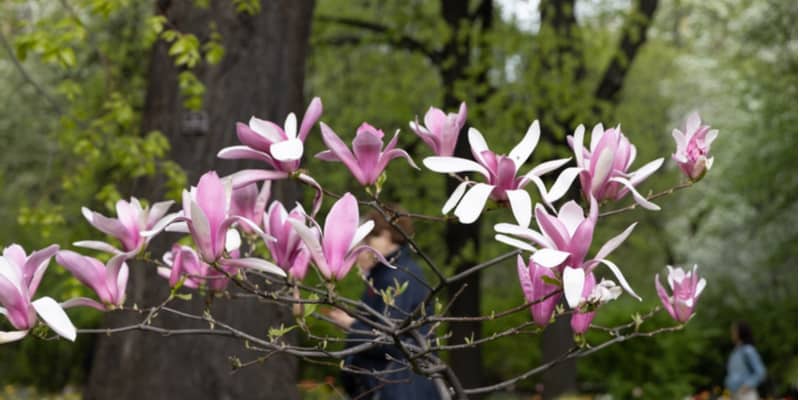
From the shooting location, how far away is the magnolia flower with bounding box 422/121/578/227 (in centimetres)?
A: 210

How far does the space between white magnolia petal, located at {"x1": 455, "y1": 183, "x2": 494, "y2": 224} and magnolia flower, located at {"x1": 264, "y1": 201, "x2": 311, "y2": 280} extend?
14.1 inches

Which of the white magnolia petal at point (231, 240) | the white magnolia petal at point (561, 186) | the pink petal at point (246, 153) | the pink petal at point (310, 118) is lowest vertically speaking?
the white magnolia petal at point (231, 240)

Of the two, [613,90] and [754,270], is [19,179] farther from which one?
[754,270]

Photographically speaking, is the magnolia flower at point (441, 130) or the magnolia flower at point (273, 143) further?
the magnolia flower at point (441, 130)

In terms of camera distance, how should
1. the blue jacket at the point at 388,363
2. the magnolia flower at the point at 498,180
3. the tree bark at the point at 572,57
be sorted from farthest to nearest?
the tree bark at the point at 572,57, the blue jacket at the point at 388,363, the magnolia flower at the point at 498,180

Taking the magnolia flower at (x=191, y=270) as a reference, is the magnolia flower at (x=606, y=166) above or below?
above

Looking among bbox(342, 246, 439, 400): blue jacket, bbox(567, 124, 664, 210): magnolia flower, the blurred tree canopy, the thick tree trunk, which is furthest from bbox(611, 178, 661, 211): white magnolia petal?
the thick tree trunk

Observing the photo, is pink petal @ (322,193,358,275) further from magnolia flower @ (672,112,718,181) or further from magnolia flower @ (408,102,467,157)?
magnolia flower @ (672,112,718,181)

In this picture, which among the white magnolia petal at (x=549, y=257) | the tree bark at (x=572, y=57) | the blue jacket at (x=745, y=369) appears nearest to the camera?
the white magnolia petal at (x=549, y=257)

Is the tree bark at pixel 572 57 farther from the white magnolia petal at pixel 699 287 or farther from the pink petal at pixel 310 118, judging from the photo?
the pink petal at pixel 310 118

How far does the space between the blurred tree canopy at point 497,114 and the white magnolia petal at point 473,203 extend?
11.3 feet

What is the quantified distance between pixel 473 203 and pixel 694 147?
1.96 feet

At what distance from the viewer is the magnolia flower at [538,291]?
221 cm

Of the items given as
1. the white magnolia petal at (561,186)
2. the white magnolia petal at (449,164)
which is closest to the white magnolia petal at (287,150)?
the white magnolia petal at (449,164)
